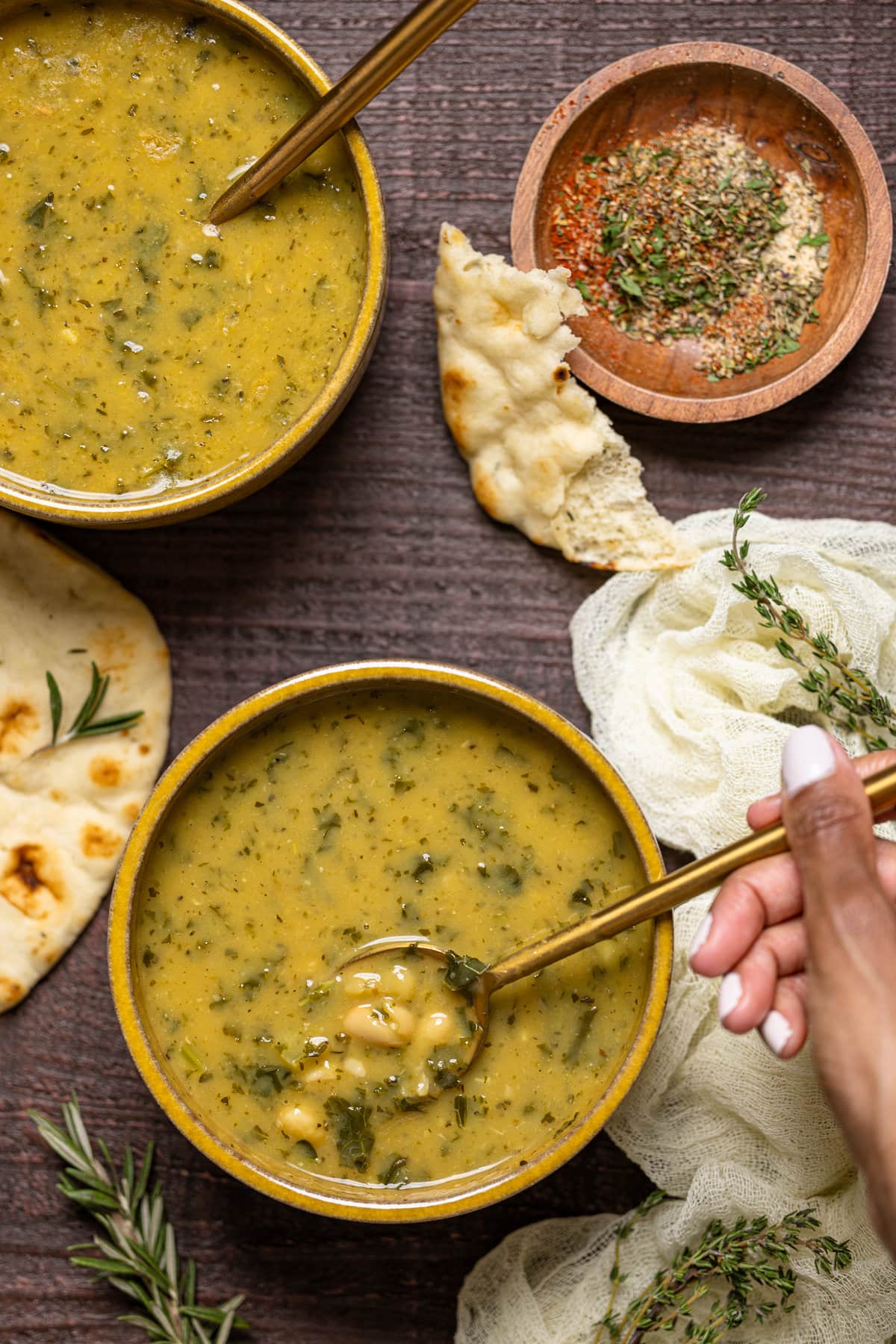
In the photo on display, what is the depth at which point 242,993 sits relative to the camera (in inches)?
68.7

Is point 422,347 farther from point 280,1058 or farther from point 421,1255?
point 421,1255

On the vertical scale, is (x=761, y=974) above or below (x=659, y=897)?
below

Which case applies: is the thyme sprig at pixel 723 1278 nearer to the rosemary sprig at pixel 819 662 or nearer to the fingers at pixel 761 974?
the fingers at pixel 761 974

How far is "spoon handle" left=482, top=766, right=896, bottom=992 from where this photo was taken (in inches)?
54.9

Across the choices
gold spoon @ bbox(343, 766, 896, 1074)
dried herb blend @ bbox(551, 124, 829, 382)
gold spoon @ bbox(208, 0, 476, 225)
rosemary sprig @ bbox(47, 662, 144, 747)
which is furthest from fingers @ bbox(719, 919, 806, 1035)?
gold spoon @ bbox(208, 0, 476, 225)

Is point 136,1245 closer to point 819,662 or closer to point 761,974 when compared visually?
point 761,974

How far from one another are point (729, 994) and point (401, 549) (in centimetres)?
93

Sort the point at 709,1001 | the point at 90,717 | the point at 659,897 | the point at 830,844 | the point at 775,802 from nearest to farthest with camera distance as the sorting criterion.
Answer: the point at 830,844 → the point at 659,897 → the point at 775,802 → the point at 709,1001 → the point at 90,717

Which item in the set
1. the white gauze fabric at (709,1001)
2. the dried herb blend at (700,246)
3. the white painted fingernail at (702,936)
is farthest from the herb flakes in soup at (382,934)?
the dried herb blend at (700,246)

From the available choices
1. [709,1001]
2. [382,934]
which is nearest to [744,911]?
[709,1001]

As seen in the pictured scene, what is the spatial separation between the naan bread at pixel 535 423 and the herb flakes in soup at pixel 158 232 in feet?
0.81

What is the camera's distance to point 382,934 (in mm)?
1737

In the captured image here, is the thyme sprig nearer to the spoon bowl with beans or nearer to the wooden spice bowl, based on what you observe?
the spoon bowl with beans

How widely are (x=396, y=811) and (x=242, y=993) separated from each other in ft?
1.14
